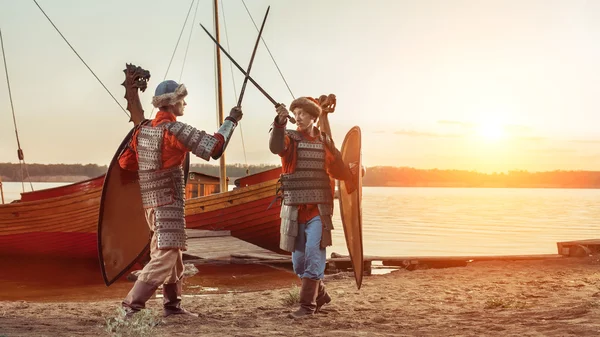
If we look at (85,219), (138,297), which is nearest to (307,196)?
(138,297)

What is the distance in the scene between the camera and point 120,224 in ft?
19.0

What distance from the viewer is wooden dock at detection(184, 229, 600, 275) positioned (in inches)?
433

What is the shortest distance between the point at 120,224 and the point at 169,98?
1.13 meters

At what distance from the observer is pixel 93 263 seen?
14.4 meters

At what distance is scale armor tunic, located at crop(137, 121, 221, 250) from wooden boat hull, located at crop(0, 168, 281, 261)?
7810 mm

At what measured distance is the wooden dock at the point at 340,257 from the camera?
36.1 feet

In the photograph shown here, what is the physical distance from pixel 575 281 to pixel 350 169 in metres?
3.76

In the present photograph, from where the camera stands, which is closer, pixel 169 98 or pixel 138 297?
pixel 138 297

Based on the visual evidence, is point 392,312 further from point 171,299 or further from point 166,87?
point 166,87

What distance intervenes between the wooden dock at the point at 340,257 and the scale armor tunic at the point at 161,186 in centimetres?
542

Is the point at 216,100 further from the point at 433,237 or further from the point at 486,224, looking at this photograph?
the point at 486,224

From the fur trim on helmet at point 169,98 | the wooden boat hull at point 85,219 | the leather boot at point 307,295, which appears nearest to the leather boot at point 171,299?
the leather boot at point 307,295

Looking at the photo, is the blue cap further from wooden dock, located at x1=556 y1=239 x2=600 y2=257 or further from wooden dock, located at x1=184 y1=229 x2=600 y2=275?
wooden dock, located at x1=556 y1=239 x2=600 y2=257

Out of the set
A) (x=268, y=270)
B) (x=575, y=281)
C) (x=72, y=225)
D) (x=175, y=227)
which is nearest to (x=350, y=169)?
(x=175, y=227)
